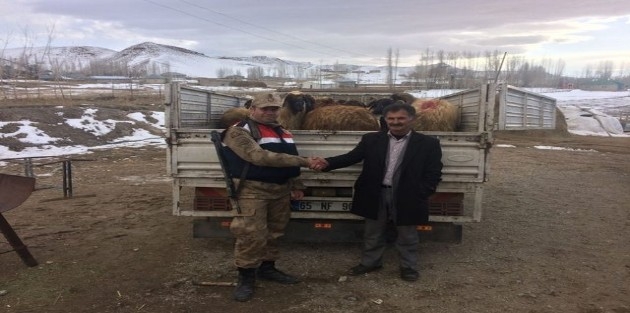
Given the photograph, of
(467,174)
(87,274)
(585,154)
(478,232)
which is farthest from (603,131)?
(87,274)

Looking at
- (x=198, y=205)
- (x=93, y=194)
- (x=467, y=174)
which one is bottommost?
(x=93, y=194)

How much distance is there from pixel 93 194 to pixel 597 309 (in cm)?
748

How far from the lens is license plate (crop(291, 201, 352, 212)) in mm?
4980

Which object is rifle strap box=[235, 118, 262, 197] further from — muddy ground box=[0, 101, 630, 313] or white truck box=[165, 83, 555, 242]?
muddy ground box=[0, 101, 630, 313]

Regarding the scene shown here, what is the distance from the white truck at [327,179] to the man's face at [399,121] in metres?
0.29

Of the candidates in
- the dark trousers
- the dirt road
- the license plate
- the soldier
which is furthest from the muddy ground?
the license plate

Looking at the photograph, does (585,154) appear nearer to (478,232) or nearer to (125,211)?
(478,232)

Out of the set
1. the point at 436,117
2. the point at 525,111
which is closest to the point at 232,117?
the point at 436,117

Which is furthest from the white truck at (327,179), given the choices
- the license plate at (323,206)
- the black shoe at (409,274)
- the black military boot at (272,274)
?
the black military boot at (272,274)

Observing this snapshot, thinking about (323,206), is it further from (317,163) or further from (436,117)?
(436,117)

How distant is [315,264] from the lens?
17.0 feet

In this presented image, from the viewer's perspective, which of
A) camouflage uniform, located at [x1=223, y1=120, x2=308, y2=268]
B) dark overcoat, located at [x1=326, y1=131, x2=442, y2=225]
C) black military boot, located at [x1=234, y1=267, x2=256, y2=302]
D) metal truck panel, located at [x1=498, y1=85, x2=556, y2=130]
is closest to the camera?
camouflage uniform, located at [x1=223, y1=120, x2=308, y2=268]

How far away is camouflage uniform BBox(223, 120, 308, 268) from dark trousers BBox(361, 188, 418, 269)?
36.6 inches

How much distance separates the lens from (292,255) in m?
5.45
